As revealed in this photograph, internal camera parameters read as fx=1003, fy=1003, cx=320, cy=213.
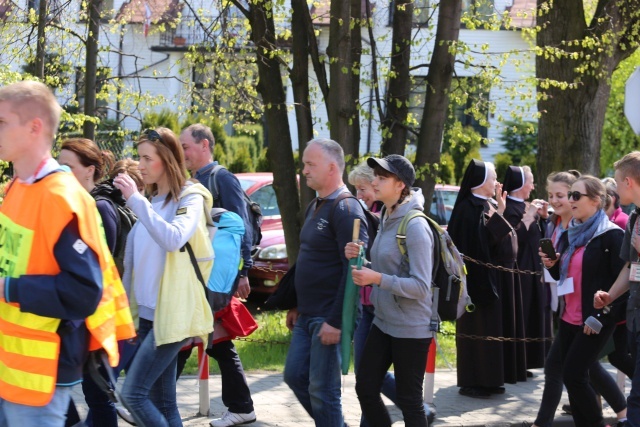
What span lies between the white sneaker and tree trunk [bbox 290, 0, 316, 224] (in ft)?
11.9

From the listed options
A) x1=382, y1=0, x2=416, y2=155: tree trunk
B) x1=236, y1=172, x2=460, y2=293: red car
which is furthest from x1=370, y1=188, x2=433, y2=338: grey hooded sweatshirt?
x1=236, y1=172, x2=460, y2=293: red car

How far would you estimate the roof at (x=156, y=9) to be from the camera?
38.0ft

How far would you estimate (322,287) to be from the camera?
6137mm

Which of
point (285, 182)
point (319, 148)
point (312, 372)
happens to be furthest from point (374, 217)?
point (285, 182)

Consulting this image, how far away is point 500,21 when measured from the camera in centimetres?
1176

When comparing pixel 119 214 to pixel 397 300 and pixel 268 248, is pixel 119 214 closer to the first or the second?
pixel 397 300

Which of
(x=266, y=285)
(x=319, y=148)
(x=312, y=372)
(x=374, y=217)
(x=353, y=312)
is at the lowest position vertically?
(x=266, y=285)

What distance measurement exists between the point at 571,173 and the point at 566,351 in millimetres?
2070

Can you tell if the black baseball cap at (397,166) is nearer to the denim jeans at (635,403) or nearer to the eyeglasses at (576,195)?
the eyeglasses at (576,195)

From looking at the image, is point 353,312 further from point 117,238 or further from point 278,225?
point 278,225

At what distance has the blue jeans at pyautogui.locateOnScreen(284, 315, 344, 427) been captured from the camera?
601cm

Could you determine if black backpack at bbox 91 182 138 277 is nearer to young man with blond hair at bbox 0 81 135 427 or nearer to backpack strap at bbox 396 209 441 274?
backpack strap at bbox 396 209 441 274

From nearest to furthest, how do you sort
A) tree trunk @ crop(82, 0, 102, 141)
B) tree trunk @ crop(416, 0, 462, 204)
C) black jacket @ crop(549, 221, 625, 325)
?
black jacket @ crop(549, 221, 625, 325), tree trunk @ crop(416, 0, 462, 204), tree trunk @ crop(82, 0, 102, 141)

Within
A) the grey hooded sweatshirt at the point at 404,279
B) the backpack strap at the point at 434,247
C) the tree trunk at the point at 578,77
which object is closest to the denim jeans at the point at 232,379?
the grey hooded sweatshirt at the point at 404,279
